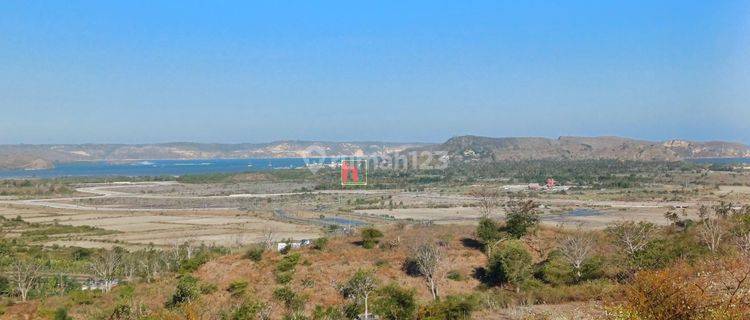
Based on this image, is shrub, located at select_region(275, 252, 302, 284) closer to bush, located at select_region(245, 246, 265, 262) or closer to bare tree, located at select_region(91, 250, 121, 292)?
bush, located at select_region(245, 246, 265, 262)

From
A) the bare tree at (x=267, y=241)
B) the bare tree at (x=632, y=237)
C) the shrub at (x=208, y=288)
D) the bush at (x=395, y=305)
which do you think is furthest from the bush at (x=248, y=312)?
the bare tree at (x=267, y=241)

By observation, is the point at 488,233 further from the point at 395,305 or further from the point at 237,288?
the point at 237,288

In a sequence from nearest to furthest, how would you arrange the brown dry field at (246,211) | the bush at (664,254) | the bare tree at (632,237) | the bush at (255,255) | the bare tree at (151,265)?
the bush at (664,254) → the bare tree at (632,237) → the bush at (255,255) → the bare tree at (151,265) → the brown dry field at (246,211)

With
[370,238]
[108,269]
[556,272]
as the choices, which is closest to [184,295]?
[370,238]

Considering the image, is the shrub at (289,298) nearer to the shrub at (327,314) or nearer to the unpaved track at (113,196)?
the shrub at (327,314)

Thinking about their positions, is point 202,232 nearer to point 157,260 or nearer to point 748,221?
point 157,260

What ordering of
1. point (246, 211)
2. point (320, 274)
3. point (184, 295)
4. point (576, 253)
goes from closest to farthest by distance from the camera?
point (184, 295) < point (576, 253) < point (320, 274) < point (246, 211)
